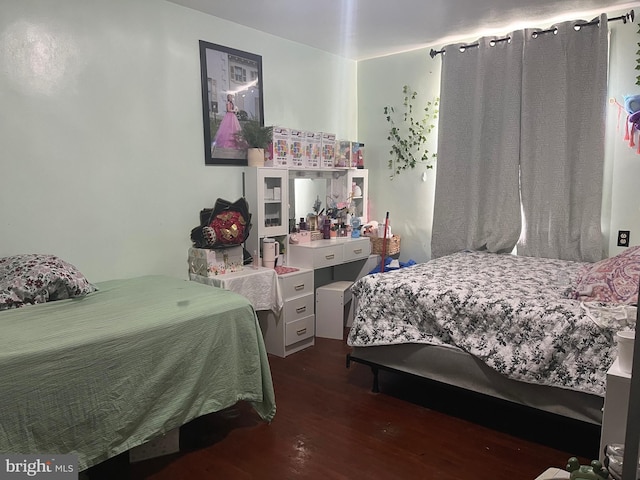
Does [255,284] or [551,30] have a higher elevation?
[551,30]

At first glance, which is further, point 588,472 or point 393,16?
point 393,16

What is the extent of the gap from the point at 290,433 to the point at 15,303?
1.42m

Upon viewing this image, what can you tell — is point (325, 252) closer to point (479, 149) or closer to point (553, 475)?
point (479, 149)

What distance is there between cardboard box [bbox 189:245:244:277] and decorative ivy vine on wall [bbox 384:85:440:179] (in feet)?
6.09

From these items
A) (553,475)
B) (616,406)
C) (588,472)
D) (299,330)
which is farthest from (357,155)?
(588,472)

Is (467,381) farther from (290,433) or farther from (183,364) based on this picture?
(183,364)

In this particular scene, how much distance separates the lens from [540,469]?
2.14 meters

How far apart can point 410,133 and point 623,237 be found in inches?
75.3

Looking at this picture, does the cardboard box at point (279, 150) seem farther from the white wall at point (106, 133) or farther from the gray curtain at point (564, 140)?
the gray curtain at point (564, 140)

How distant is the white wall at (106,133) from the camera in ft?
8.32

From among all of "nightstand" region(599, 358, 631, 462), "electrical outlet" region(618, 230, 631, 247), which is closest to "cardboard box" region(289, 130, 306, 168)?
"electrical outlet" region(618, 230, 631, 247)

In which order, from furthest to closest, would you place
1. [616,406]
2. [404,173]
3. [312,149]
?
[404,173]
[312,149]
[616,406]

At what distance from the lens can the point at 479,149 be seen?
3.91 meters

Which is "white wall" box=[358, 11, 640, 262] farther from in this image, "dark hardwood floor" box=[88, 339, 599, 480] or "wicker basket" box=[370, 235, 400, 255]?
A: "dark hardwood floor" box=[88, 339, 599, 480]
